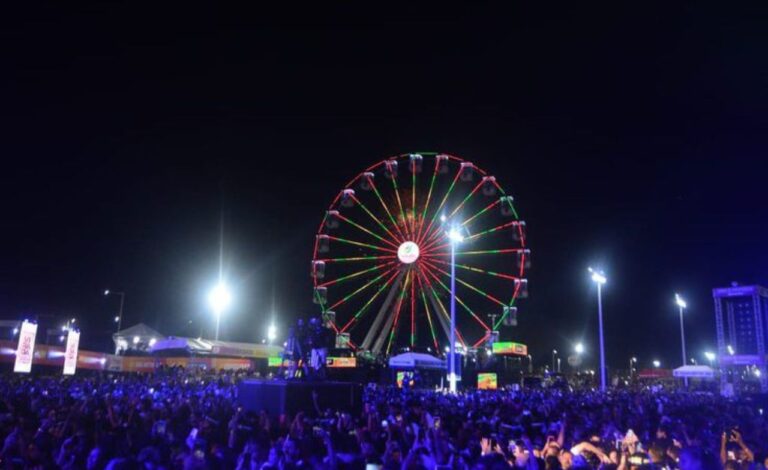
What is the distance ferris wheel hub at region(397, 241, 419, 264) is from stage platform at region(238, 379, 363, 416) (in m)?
20.4

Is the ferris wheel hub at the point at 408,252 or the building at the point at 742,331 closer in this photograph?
the ferris wheel hub at the point at 408,252

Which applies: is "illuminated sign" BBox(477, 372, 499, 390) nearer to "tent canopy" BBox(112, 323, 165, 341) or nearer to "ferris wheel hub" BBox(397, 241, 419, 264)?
"ferris wheel hub" BBox(397, 241, 419, 264)

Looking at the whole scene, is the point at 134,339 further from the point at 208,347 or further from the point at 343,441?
the point at 343,441

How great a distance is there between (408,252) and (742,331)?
129 feet

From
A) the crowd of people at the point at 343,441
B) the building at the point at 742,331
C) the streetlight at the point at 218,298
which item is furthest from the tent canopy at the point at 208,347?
the building at the point at 742,331

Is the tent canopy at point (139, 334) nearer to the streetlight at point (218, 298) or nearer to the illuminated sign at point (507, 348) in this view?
the streetlight at point (218, 298)

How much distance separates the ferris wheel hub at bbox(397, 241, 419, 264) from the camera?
39.3m

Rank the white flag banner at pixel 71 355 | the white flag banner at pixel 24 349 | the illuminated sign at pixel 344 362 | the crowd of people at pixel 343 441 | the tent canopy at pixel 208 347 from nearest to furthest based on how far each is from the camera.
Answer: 1. the crowd of people at pixel 343 441
2. the white flag banner at pixel 24 349
3. the white flag banner at pixel 71 355
4. the tent canopy at pixel 208 347
5. the illuminated sign at pixel 344 362

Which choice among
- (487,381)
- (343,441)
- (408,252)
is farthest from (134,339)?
(343,441)

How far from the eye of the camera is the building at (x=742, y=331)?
4859 cm

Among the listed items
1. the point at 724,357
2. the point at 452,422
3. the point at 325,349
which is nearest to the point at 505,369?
the point at 724,357

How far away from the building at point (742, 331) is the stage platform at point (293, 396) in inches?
1430

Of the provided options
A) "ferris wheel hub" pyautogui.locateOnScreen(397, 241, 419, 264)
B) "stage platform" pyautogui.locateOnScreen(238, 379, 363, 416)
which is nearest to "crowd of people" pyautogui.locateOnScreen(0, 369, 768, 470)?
"stage platform" pyautogui.locateOnScreen(238, 379, 363, 416)

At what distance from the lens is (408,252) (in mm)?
39562
